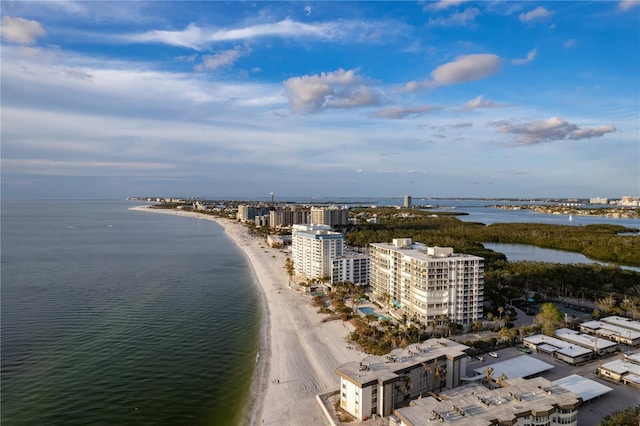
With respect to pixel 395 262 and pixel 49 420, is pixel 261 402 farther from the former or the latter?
pixel 395 262

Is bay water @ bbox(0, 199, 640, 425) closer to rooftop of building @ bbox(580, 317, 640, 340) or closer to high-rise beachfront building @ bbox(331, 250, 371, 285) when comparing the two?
high-rise beachfront building @ bbox(331, 250, 371, 285)

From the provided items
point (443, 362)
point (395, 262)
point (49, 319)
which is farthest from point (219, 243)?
point (443, 362)

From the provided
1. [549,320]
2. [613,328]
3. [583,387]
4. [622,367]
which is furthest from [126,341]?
[613,328]

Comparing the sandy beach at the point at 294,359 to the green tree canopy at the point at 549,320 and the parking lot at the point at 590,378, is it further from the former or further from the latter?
the green tree canopy at the point at 549,320

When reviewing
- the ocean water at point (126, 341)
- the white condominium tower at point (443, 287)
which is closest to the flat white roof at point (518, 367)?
the white condominium tower at point (443, 287)

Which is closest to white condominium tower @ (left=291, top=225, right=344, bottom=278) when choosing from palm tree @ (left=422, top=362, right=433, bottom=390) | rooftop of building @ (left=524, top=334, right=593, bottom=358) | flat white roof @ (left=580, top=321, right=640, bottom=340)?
rooftop of building @ (left=524, top=334, right=593, bottom=358)

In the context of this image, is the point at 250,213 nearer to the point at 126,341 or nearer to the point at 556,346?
the point at 126,341
